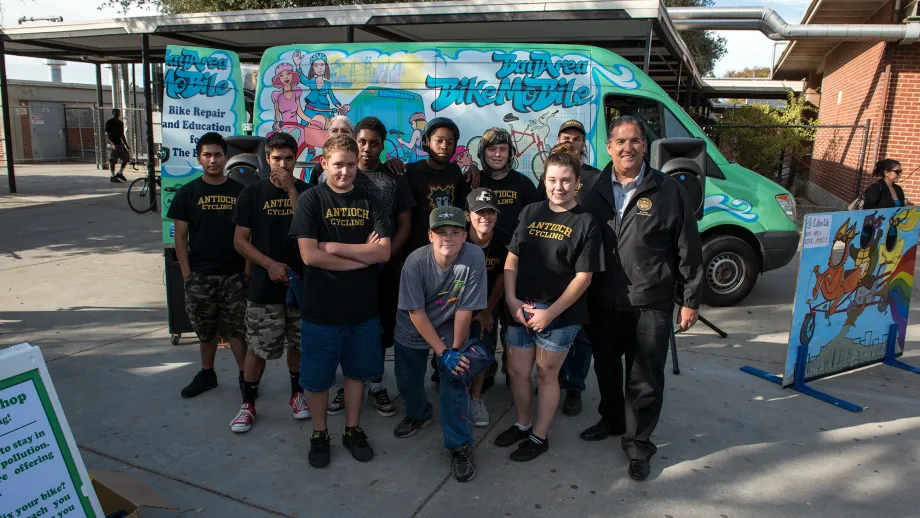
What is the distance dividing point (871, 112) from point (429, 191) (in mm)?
10898

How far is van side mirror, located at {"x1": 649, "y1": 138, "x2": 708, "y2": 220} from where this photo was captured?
17.1ft

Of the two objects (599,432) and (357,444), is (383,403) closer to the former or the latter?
(357,444)

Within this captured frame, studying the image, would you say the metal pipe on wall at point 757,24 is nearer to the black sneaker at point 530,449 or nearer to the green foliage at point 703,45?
the black sneaker at point 530,449

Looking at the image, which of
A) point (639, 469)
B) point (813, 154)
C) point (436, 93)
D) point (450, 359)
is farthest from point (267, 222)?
point (813, 154)

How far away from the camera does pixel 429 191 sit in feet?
13.5

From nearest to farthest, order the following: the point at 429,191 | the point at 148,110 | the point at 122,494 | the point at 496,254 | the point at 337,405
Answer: the point at 122,494
the point at 496,254
the point at 429,191
the point at 337,405
the point at 148,110

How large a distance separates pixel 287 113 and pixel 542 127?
2.71 metres

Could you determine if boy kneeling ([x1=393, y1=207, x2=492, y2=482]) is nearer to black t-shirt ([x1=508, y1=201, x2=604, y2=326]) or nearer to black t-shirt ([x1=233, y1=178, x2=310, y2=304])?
black t-shirt ([x1=508, y1=201, x2=604, y2=326])

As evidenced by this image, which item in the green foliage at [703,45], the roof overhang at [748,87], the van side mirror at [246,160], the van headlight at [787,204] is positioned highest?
the green foliage at [703,45]

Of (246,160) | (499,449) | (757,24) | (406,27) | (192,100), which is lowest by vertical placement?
(499,449)

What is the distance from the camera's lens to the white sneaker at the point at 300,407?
4023 millimetres

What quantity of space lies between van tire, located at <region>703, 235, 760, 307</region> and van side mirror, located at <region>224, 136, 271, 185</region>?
4.49m

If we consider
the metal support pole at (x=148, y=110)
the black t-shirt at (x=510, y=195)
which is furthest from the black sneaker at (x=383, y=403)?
the metal support pole at (x=148, y=110)

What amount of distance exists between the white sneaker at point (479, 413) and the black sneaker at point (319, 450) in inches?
37.1
